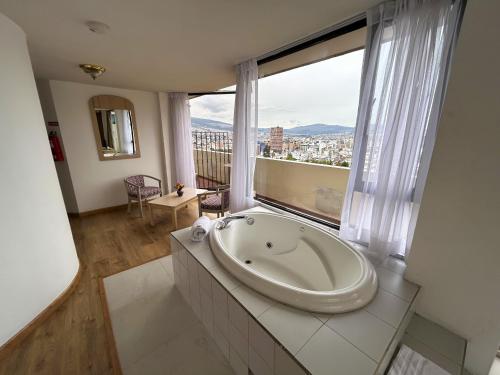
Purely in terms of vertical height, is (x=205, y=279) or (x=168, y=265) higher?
(x=205, y=279)

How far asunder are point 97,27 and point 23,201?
4.56 ft

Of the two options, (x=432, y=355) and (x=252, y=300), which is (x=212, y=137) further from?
(x=432, y=355)

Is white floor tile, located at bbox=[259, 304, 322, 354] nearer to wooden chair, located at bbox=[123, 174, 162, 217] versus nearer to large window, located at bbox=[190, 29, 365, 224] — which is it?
large window, located at bbox=[190, 29, 365, 224]

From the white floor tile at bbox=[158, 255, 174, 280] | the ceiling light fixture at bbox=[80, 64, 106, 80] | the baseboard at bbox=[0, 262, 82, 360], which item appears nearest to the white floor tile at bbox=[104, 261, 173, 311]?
the white floor tile at bbox=[158, 255, 174, 280]

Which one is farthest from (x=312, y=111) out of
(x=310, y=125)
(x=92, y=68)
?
(x=92, y=68)

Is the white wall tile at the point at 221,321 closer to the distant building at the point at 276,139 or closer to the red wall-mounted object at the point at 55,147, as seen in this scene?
the distant building at the point at 276,139

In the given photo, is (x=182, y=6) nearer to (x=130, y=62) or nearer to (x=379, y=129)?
(x=130, y=62)

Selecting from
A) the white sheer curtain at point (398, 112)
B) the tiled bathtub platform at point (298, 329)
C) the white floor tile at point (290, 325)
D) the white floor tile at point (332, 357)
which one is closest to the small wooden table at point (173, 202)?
the tiled bathtub platform at point (298, 329)

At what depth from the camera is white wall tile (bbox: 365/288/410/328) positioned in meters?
1.09

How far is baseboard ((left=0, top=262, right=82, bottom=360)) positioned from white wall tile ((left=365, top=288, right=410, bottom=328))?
2.35 meters

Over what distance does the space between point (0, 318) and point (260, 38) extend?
2802 mm

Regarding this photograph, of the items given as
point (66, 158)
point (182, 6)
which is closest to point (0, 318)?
point (182, 6)

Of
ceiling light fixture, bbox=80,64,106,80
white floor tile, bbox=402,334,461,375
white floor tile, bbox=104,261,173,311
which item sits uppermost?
ceiling light fixture, bbox=80,64,106,80

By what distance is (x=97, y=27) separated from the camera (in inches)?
60.3
